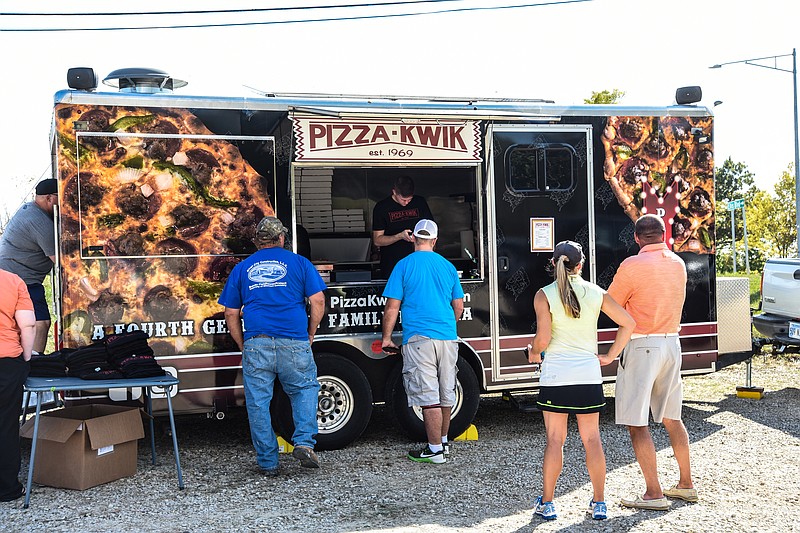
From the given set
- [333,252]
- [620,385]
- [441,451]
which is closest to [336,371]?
[441,451]

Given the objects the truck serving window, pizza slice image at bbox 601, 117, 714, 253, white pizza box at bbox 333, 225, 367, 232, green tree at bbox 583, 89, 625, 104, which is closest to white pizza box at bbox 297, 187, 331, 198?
white pizza box at bbox 333, 225, 367, 232

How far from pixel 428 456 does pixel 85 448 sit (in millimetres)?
2507

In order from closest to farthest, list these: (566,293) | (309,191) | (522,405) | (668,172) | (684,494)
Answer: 1. (566,293)
2. (684,494)
3. (668,172)
4. (522,405)
5. (309,191)

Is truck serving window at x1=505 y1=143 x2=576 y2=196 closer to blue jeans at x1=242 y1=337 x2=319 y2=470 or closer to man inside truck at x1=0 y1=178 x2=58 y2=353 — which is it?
blue jeans at x1=242 y1=337 x2=319 y2=470

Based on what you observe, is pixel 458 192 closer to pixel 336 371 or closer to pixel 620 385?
pixel 336 371

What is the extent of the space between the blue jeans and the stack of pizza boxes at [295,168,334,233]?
3.50m

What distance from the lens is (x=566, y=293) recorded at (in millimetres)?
5012

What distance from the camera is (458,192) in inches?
395

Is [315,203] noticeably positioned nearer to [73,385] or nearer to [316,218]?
[316,218]

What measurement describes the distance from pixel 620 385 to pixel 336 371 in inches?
97.7

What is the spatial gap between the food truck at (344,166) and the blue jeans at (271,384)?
1.90 ft

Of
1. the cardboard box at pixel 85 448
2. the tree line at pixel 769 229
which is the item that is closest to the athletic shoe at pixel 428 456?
the cardboard box at pixel 85 448

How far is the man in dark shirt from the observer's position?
7684 millimetres

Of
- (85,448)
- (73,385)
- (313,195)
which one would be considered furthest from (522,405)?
(73,385)
